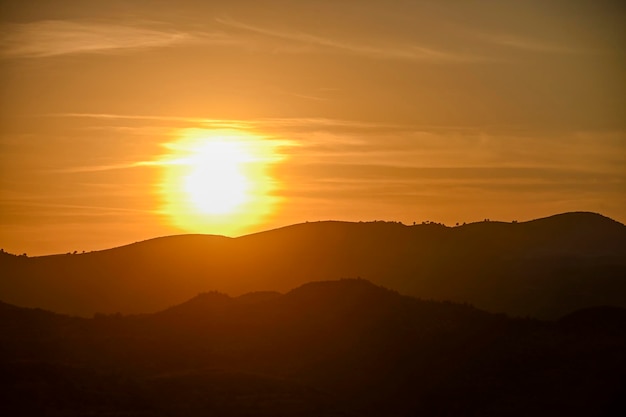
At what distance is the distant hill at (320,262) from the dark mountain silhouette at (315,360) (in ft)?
129

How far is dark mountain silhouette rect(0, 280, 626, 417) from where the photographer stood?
139ft

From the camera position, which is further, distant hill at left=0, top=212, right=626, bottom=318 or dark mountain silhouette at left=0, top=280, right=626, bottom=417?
distant hill at left=0, top=212, right=626, bottom=318

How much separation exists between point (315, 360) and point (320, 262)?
73267mm

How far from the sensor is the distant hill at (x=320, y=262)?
10750cm

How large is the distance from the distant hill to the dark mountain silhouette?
129ft

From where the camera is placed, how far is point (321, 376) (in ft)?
172

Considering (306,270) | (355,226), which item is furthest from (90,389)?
(355,226)

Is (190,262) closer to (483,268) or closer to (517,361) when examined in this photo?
(483,268)

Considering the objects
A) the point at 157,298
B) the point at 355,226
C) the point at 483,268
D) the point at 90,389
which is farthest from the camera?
the point at 355,226

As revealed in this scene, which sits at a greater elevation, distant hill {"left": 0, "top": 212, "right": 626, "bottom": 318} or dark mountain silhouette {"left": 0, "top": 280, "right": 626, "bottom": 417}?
distant hill {"left": 0, "top": 212, "right": 626, "bottom": 318}

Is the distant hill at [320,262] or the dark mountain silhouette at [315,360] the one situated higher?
the distant hill at [320,262]

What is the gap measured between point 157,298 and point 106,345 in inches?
2559

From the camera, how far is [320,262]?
128 metres

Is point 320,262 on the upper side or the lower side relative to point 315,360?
upper
